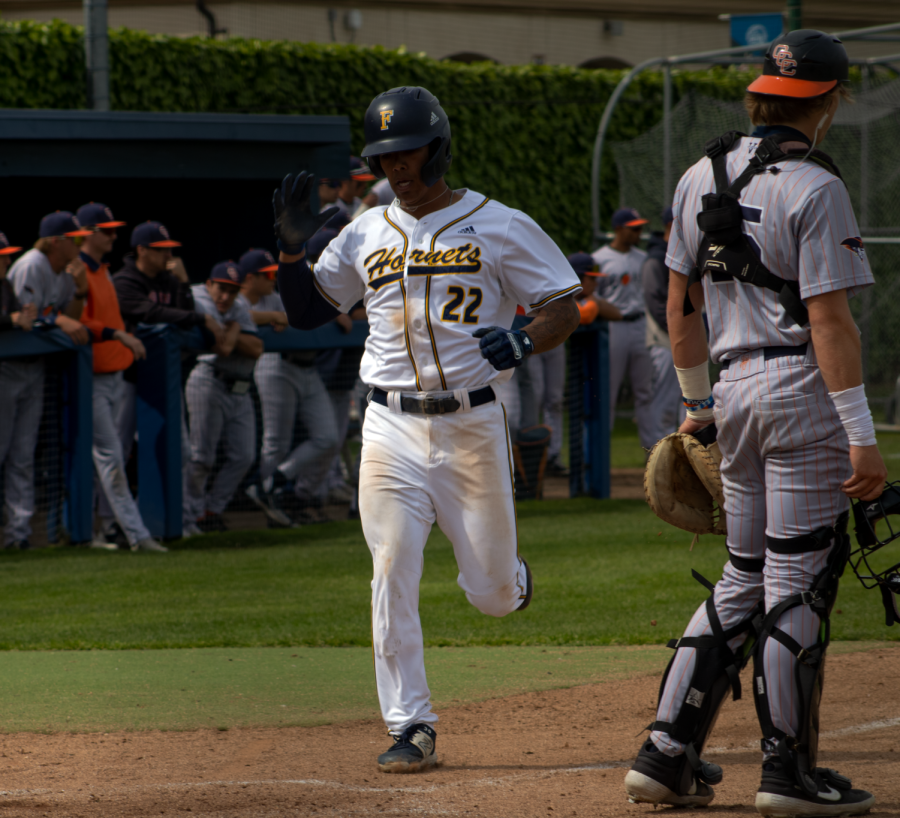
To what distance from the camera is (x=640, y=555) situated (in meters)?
8.04

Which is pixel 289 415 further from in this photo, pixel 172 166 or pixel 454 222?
pixel 454 222

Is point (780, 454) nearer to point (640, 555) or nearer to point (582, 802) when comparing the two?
point (582, 802)

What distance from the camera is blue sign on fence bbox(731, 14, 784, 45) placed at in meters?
13.1

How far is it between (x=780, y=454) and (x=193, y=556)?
18.4 ft

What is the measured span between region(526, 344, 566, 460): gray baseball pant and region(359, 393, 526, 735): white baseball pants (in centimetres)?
752

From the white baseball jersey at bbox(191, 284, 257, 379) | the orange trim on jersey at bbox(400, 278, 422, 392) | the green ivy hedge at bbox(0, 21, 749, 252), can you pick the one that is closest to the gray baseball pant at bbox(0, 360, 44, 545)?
the white baseball jersey at bbox(191, 284, 257, 379)

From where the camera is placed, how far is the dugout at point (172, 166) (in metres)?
10.2

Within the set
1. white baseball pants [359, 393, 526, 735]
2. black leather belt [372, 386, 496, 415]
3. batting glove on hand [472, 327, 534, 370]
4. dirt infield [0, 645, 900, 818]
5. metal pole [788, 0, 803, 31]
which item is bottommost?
dirt infield [0, 645, 900, 818]

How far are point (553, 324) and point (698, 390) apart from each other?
1.78ft

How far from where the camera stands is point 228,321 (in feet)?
29.5

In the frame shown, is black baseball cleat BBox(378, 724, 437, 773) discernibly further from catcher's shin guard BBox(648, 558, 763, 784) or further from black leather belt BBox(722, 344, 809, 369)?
black leather belt BBox(722, 344, 809, 369)

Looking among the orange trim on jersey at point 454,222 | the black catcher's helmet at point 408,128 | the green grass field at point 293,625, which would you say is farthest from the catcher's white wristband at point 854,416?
the green grass field at point 293,625

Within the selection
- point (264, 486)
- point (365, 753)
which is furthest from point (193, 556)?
point (365, 753)

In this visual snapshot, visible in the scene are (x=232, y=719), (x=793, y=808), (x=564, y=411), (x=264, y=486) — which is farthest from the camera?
(x=564, y=411)
